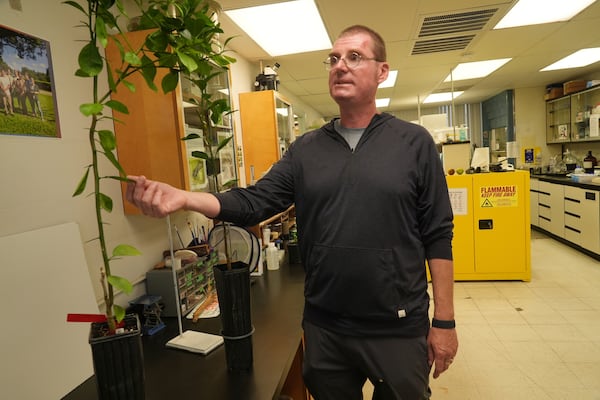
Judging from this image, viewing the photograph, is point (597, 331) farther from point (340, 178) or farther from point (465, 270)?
point (340, 178)

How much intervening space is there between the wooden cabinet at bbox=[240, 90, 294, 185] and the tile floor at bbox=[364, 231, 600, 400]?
1.99 metres

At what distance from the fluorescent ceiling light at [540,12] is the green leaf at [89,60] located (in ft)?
9.91

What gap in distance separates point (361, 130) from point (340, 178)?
236mm

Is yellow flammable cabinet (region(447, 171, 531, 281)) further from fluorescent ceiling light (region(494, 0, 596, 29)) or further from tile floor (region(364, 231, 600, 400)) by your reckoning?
fluorescent ceiling light (region(494, 0, 596, 29))

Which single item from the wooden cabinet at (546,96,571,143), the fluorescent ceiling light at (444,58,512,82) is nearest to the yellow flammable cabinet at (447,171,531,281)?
the fluorescent ceiling light at (444,58,512,82)

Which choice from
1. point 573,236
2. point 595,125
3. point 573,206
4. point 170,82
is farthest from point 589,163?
point 170,82

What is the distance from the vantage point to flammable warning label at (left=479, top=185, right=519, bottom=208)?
3.91 meters

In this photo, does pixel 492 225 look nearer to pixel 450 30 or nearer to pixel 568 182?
pixel 568 182

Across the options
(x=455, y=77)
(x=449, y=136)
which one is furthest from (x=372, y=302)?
(x=455, y=77)

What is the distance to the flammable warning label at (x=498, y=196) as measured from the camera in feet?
12.8

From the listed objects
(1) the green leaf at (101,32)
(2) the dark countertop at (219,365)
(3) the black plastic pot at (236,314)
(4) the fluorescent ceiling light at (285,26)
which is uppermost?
(4) the fluorescent ceiling light at (285,26)

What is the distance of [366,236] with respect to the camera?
3.98ft

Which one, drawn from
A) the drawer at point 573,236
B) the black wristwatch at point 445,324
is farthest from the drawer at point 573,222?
the black wristwatch at point 445,324

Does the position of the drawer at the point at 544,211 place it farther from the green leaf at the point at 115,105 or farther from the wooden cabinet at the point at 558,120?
the green leaf at the point at 115,105
